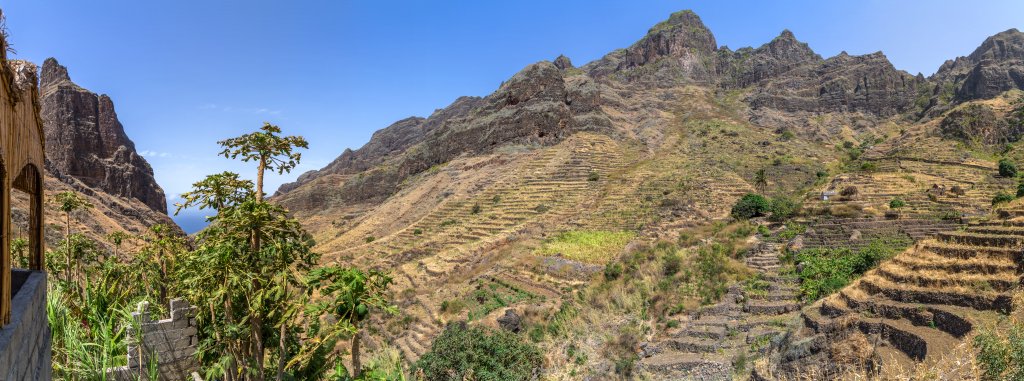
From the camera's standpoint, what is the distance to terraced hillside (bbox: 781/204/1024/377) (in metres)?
11.1

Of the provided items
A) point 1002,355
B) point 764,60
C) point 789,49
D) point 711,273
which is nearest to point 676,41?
point 764,60

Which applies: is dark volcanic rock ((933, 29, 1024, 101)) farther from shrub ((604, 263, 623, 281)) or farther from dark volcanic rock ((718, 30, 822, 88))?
shrub ((604, 263, 623, 281))

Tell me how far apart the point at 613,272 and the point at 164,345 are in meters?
20.0

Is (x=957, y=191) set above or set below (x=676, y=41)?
below

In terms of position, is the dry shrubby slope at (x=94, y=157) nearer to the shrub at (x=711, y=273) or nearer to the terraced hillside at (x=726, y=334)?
the shrub at (x=711, y=273)

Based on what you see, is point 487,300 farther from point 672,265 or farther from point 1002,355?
point 1002,355

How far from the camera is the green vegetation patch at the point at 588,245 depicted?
28.8 metres

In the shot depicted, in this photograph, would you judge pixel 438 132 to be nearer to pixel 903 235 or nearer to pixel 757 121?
pixel 757 121

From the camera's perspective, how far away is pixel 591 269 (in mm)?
26344

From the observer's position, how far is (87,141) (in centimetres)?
5256

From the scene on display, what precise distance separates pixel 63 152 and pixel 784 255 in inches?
2504

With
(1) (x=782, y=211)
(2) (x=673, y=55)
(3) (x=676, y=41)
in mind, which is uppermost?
(3) (x=676, y=41)

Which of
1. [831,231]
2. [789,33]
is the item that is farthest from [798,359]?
[789,33]

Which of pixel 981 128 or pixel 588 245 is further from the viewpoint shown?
pixel 981 128
